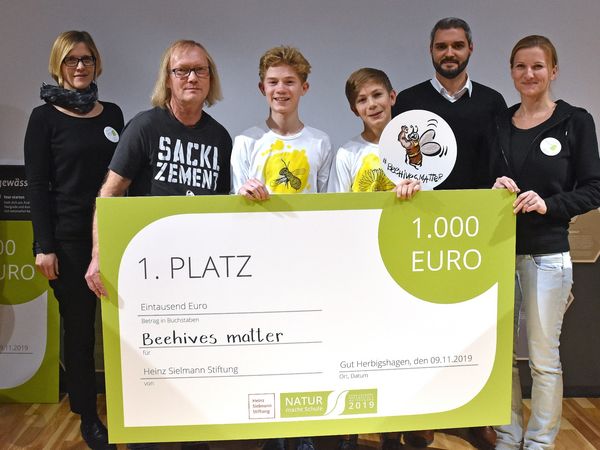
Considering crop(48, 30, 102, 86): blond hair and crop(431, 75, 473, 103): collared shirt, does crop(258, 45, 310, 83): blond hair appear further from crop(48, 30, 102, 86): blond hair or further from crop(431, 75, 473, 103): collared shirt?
crop(48, 30, 102, 86): blond hair

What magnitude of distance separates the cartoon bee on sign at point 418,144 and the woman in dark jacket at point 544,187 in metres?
0.25

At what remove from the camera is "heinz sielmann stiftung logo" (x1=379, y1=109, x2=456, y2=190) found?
212cm

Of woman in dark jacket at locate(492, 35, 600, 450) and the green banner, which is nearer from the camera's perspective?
woman in dark jacket at locate(492, 35, 600, 450)

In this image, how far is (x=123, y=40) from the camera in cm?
294

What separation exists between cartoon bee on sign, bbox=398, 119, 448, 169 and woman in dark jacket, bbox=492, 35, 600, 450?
0.25m

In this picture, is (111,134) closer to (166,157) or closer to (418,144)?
(166,157)

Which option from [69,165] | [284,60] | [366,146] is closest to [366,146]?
[366,146]

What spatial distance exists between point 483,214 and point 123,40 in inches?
76.7

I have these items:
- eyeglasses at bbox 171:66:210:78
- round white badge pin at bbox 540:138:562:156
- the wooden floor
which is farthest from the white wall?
the wooden floor

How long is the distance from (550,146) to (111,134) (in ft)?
5.65

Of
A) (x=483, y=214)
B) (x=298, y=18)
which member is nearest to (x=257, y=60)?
(x=298, y=18)

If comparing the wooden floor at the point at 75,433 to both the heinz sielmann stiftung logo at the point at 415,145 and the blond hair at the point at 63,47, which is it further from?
the blond hair at the point at 63,47

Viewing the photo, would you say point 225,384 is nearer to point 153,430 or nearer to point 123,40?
point 153,430

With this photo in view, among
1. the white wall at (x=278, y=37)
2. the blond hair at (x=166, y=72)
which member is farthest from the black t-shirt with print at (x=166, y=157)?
the white wall at (x=278, y=37)
